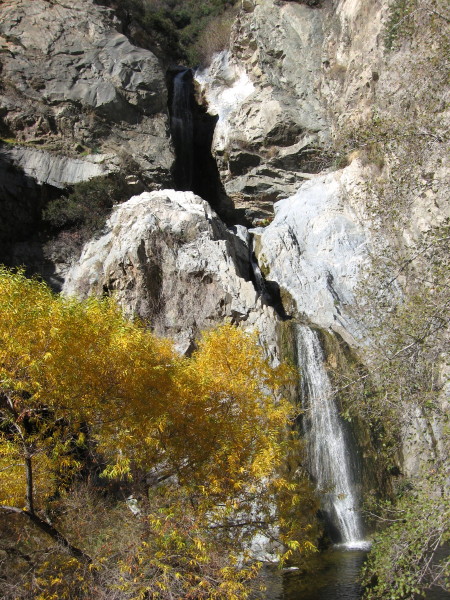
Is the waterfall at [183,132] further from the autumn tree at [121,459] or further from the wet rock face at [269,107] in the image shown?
the autumn tree at [121,459]

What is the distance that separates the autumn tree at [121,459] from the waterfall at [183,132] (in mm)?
23123

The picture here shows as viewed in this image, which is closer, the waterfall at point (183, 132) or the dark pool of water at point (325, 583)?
the dark pool of water at point (325, 583)

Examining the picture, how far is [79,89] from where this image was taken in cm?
2808

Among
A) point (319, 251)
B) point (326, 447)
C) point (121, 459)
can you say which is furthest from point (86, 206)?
point (121, 459)

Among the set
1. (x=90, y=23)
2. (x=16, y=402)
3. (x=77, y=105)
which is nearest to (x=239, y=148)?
(x=77, y=105)

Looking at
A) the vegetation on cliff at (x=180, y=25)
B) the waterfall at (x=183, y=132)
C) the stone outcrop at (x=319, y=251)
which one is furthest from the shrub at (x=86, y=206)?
the vegetation on cliff at (x=180, y=25)

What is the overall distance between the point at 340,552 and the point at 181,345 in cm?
898

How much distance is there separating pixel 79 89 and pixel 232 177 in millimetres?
10383

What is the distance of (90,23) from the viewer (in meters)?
30.9

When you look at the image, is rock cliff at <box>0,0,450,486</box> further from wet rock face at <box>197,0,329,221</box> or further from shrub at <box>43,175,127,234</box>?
shrub at <box>43,175,127,234</box>

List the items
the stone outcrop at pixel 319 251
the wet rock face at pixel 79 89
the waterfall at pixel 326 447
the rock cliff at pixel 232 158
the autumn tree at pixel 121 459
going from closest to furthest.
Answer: the autumn tree at pixel 121 459 < the waterfall at pixel 326 447 < the rock cliff at pixel 232 158 < the stone outcrop at pixel 319 251 < the wet rock face at pixel 79 89

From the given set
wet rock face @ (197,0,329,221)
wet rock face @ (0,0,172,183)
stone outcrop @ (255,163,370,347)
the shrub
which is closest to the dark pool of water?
stone outcrop @ (255,163,370,347)

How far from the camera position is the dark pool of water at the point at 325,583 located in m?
10.7

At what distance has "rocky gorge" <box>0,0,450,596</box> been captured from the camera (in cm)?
1964
